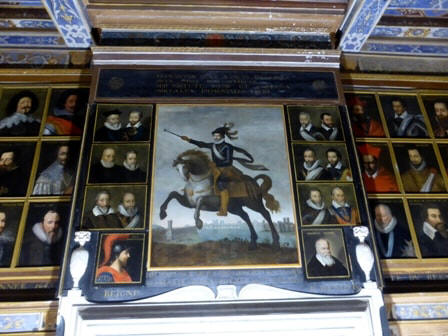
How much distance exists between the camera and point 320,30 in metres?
6.89

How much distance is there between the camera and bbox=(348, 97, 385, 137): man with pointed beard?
6.65 metres

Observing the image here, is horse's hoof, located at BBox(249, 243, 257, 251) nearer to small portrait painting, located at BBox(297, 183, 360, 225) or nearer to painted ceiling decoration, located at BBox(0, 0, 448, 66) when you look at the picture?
small portrait painting, located at BBox(297, 183, 360, 225)

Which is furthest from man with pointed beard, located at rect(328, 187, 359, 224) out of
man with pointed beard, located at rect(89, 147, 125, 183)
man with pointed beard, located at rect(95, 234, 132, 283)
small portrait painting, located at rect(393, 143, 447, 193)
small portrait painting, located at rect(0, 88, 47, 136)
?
small portrait painting, located at rect(0, 88, 47, 136)

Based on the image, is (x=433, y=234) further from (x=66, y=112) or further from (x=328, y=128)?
(x=66, y=112)

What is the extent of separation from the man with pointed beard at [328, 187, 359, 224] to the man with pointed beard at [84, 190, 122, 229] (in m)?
2.42

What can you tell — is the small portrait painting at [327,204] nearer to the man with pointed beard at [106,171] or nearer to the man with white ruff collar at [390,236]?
the man with white ruff collar at [390,236]

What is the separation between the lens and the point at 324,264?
5102 mm

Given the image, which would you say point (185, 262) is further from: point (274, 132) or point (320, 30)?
point (320, 30)

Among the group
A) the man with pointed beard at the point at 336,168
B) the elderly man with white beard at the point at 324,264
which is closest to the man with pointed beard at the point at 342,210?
the man with pointed beard at the point at 336,168

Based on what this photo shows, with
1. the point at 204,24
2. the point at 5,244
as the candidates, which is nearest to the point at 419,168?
the point at 204,24

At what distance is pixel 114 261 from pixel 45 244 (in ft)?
3.48

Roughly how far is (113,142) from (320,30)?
3.37 m

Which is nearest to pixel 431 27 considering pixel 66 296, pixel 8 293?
pixel 66 296

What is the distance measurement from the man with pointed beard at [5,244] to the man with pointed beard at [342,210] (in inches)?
145
